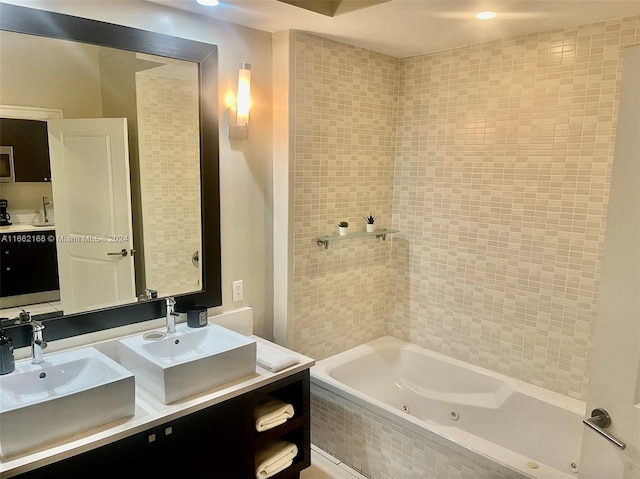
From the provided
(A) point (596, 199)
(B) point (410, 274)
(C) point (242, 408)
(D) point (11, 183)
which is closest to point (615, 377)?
(A) point (596, 199)

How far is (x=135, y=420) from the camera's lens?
162 centimetres

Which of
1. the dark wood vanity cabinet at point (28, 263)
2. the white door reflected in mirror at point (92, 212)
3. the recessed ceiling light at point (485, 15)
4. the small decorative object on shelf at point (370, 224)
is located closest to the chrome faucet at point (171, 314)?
the white door reflected in mirror at point (92, 212)

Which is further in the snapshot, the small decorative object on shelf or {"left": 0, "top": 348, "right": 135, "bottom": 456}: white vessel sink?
the small decorative object on shelf

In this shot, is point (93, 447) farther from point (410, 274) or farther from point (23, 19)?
point (410, 274)

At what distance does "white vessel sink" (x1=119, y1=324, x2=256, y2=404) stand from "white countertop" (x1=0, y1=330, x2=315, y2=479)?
1.4 inches

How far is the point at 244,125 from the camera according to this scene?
2352 mm

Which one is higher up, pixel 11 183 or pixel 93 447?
pixel 11 183

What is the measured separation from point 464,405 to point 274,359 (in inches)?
50.4

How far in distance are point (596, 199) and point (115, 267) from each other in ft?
7.55

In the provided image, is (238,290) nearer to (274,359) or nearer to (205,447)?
(274,359)

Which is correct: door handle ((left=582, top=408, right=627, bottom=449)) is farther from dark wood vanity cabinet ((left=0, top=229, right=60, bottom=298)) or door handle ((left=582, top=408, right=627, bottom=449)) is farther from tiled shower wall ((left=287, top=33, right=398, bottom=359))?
dark wood vanity cabinet ((left=0, top=229, right=60, bottom=298))

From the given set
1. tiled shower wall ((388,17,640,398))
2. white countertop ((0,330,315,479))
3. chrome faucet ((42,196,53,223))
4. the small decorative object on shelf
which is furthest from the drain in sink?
tiled shower wall ((388,17,640,398))

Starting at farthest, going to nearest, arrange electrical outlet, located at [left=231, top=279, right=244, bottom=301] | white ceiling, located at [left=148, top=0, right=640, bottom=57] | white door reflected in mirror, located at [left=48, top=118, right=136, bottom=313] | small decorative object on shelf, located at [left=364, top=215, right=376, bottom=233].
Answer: small decorative object on shelf, located at [left=364, top=215, right=376, bottom=233]
electrical outlet, located at [left=231, top=279, right=244, bottom=301]
white ceiling, located at [left=148, top=0, right=640, bottom=57]
white door reflected in mirror, located at [left=48, top=118, right=136, bottom=313]

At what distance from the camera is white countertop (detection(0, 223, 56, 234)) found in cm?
174
